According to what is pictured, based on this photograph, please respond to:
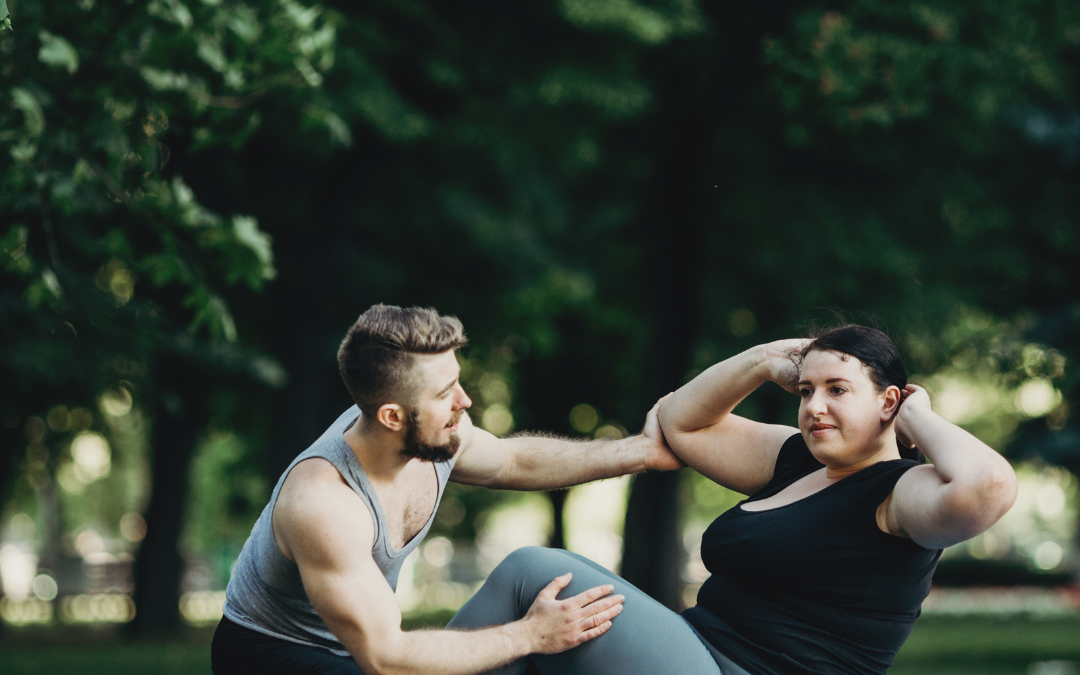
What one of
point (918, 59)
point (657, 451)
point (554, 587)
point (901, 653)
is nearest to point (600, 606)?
point (554, 587)

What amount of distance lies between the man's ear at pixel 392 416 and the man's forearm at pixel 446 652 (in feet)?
1.80

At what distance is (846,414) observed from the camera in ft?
9.77

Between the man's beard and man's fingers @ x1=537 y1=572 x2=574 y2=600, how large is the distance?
0.46 meters

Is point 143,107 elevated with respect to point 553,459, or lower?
elevated

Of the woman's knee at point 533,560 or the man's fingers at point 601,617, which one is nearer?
the man's fingers at point 601,617

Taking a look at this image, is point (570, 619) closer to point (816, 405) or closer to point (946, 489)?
point (816, 405)

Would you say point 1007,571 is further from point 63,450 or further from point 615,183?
point 63,450

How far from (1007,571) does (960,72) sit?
17.7 metres

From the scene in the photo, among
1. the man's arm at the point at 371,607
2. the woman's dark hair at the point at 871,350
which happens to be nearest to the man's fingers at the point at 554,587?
the man's arm at the point at 371,607

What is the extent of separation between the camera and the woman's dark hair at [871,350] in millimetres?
3018

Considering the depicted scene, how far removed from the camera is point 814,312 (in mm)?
12609

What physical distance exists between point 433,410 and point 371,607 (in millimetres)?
549

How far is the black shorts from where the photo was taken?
3164mm

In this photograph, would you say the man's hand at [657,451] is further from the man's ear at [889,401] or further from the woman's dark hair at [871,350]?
the man's ear at [889,401]
